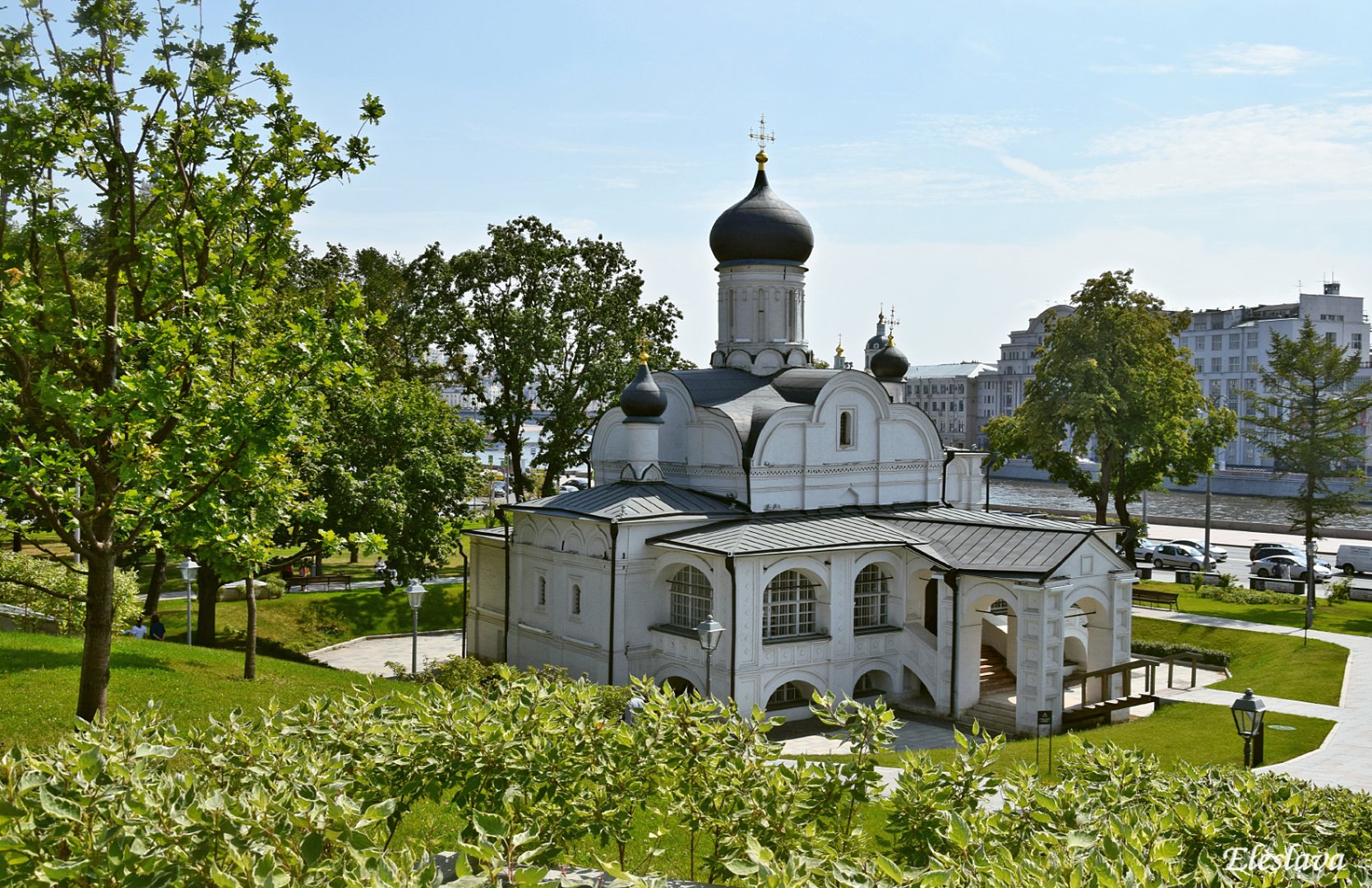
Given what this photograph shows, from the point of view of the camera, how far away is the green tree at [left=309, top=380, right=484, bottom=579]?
84.6 ft

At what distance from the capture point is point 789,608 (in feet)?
75.6

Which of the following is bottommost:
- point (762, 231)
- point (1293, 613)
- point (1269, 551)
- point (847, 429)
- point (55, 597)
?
point (1293, 613)

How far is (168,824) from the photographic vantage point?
5.50 metres

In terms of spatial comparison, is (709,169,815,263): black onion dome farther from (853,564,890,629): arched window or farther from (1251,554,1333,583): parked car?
(1251,554,1333,583): parked car

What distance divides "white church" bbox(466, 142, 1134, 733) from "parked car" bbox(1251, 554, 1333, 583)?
62.1 ft

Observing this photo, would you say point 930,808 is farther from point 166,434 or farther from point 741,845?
point 166,434

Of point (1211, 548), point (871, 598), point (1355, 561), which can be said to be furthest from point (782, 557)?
point (1211, 548)

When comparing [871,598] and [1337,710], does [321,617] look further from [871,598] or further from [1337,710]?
[1337,710]

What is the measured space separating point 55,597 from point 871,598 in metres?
16.5

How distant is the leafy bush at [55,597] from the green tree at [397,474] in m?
4.68

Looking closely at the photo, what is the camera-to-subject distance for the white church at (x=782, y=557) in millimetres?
22000

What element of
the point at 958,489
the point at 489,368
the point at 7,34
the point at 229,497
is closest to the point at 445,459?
the point at 489,368

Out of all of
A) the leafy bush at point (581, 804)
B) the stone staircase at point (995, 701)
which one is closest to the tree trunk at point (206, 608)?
the stone staircase at point (995, 701)

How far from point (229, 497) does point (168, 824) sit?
728cm
